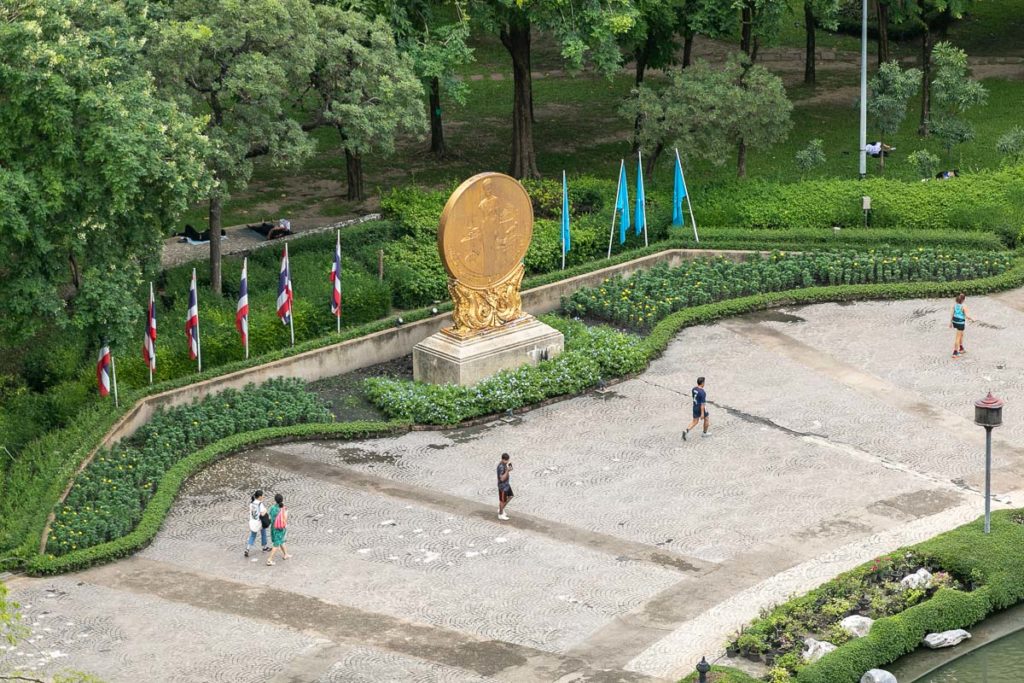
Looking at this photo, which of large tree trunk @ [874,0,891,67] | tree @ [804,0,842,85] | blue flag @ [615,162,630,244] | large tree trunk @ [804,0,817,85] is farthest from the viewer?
large tree trunk @ [804,0,817,85]

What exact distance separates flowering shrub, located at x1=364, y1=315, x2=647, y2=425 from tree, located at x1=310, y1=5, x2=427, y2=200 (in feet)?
21.3

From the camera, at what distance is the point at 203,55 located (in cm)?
3534

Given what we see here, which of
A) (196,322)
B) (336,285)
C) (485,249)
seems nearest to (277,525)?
(196,322)

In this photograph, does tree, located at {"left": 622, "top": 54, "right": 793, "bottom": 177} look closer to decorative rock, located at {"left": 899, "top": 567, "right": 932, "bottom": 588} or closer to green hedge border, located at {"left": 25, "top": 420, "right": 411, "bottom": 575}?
green hedge border, located at {"left": 25, "top": 420, "right": 411, "bottom": 575}

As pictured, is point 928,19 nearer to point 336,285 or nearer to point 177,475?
Answer: point 336,285

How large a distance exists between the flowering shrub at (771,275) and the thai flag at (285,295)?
23.1 feet

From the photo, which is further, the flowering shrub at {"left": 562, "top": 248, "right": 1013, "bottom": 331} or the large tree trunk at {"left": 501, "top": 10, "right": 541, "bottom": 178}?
the large tree trunk at {"left": 501, "top": 10, "right": 541, "bottom": 178}

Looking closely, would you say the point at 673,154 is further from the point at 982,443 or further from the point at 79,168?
the point at 79,168

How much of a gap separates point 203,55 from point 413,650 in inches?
649

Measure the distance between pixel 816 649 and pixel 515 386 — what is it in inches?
446

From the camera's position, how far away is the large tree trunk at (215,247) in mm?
36469

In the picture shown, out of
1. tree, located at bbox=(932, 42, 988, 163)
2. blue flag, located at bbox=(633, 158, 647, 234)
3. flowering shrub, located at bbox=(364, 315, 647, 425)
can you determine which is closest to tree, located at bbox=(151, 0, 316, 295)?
flowering shrub, located at bbox=(364, 315, 647, 425)

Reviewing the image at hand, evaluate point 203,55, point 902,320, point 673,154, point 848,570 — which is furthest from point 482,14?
point 848,570

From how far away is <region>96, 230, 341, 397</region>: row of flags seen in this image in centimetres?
3134
